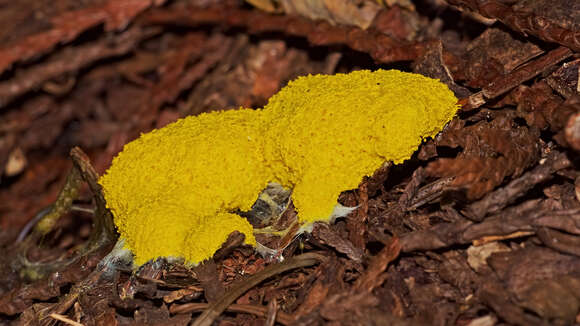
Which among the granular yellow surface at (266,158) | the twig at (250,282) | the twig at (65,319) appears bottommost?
the twig at (65,319)

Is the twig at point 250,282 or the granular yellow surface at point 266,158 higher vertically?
the granular yellow surface at point 266,158

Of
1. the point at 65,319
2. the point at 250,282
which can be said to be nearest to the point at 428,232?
the point at 250,282

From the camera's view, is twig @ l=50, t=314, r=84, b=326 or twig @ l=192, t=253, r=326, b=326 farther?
twig @ l=50, t=314, r=84, b=326

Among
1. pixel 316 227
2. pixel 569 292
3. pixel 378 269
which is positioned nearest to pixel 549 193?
pixel 569 292

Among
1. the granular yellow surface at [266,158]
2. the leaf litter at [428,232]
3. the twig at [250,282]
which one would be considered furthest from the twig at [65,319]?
the twig at [250,282]

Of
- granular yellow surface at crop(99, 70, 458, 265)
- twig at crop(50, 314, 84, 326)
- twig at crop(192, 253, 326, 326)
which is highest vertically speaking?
granular yellow surface at crop(99, 70, 458, 265)

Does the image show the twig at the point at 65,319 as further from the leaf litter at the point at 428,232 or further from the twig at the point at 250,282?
the twig at the point at 250,282

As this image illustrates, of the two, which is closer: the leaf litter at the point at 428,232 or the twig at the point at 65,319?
the leaf litter at the point at 428,232

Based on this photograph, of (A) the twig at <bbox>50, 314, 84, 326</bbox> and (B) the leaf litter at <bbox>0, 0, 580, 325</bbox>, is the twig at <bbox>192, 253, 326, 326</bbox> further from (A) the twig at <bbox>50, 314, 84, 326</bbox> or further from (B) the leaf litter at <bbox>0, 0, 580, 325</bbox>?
(A) the twig at <bbox>50, 314, 84, 326</bbox>

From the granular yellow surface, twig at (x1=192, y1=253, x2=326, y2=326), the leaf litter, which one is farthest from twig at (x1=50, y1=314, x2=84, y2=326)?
twig at (x1=192, y1=253, x2=326, y2=326)
